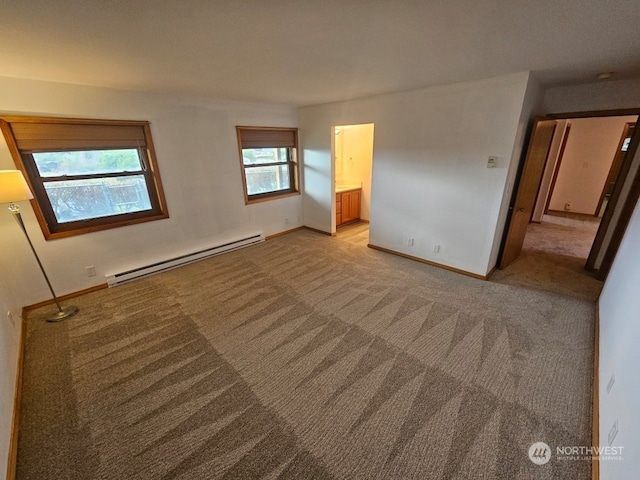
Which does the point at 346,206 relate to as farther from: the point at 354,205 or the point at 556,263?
the point at 556,263

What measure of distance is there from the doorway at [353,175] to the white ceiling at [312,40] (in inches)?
103

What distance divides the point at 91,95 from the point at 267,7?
269 cm

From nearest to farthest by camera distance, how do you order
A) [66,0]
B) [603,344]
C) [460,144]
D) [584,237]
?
[66,0]
[603,344]
[460,144]
[584,237]

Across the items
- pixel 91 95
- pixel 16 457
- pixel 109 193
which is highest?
pixel 91 95

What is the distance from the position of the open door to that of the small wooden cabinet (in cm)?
291

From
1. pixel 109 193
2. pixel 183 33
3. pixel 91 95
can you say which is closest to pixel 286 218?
pixel 109 193

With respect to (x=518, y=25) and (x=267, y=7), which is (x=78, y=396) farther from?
(x=518, y=25)

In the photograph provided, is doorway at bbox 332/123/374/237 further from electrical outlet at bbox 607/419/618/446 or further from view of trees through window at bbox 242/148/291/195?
electrical outlet at bbox 607/419/618/446

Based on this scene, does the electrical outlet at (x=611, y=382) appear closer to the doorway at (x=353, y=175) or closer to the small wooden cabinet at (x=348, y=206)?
the doorway at (x=353, y=175)

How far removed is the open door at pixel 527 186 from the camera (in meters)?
2.89

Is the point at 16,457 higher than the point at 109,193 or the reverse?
the reverse

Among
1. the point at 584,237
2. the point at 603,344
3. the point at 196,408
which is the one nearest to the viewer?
the point at 196,408

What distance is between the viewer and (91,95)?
2703 mm

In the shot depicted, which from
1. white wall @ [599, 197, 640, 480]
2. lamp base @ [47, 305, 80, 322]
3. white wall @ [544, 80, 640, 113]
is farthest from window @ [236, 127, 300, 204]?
white wall @ [599, 197, 640, 480]
